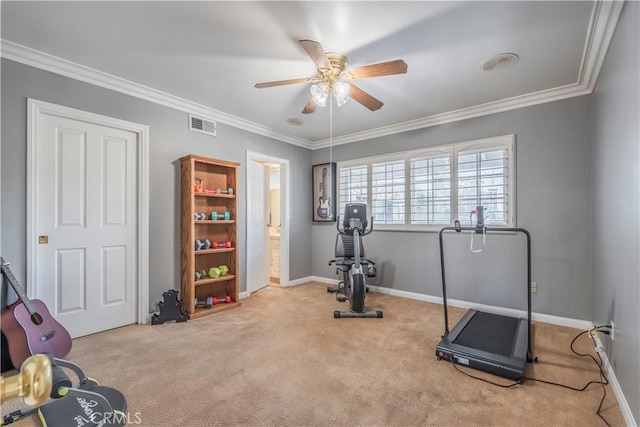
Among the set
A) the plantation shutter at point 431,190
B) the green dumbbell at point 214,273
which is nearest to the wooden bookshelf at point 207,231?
the green dumbbell at point 214,273

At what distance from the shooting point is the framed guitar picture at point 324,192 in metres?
5.21

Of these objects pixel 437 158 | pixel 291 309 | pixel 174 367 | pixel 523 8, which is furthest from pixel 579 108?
pixel 174 367

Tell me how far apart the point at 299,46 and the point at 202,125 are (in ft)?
6.48

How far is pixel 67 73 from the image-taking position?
9.06 feet

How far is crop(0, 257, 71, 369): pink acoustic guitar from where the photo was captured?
2.17 meters

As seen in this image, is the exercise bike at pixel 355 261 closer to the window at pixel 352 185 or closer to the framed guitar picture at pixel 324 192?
the window at pixel 352 185

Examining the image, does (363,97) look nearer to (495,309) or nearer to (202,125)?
(202,125)

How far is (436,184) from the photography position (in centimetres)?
411

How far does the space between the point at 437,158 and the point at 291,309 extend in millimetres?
2814

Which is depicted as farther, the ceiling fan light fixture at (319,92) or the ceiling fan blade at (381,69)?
the ceiling fan light fixture at (319,92)

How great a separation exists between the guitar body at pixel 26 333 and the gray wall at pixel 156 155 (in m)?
0.43

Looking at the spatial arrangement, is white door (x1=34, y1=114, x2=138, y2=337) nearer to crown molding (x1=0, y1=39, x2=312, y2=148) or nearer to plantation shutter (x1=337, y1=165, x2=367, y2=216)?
crown molding (x1=0, y1=39, x2=312, y2=148)

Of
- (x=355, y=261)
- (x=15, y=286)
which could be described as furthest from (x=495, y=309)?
(x=15, y=286)

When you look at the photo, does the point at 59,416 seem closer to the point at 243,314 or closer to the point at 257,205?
the point at 243,314
